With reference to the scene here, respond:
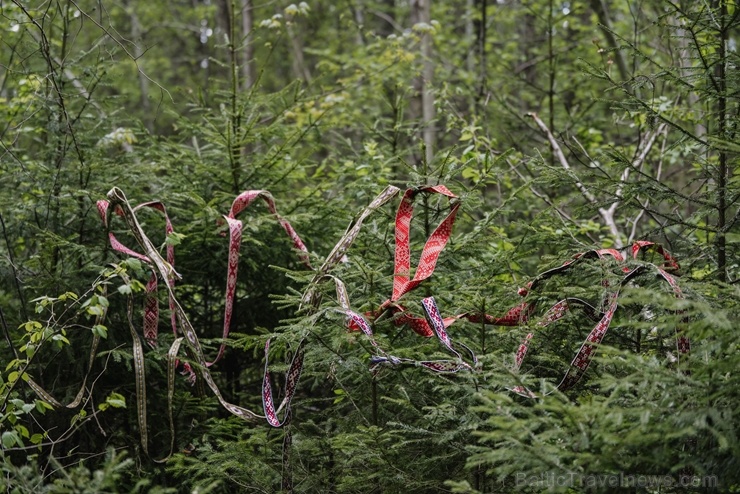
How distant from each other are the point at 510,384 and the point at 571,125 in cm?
523

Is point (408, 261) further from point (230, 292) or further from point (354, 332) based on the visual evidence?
point (230, 292)

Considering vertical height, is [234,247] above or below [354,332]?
above

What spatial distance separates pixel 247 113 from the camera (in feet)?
17.3

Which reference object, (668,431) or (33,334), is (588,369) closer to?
(668,431)

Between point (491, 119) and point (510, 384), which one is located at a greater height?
point (491, 119)

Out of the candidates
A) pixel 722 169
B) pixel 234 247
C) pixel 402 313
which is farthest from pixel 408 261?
pixel 722 169

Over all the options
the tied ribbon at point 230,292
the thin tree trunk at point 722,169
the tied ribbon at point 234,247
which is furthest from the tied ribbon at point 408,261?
the thin tree trunk at point 722,169

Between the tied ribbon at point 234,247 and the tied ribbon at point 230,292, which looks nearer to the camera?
the tied ribbon at point 230,292

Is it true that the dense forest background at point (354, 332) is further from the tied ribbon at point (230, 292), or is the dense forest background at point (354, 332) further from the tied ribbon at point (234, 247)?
the tied ribbon at point (234, 247)

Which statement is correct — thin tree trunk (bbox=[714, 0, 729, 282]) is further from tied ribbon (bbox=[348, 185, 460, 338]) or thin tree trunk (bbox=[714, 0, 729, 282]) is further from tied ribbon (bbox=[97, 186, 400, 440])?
tied ribbon (bbox=[97, 186, 400, 440])

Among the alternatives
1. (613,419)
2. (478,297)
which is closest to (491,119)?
(478,297)

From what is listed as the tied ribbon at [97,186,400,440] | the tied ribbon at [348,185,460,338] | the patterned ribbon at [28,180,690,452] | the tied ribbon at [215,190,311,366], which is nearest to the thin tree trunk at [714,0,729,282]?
the patterned ribbon at [28,180,690,452]

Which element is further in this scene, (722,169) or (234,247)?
(234,247)

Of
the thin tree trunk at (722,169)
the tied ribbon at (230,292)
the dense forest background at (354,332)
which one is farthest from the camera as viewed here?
the thin tree trunk at (722,169)
